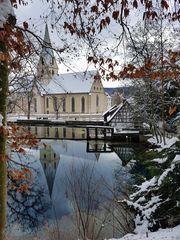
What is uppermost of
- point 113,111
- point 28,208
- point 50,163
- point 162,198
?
point 113,111

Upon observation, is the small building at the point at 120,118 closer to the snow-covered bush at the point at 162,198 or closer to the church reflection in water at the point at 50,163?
the church reflection in water at the point at 50,163

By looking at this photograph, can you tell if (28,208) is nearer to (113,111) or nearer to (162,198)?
(162,198)

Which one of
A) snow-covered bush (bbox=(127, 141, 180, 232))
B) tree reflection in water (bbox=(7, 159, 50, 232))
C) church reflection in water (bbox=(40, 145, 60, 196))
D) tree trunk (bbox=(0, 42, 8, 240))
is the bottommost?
tree reflection in water (bbox=(7, 159, 50, 232))

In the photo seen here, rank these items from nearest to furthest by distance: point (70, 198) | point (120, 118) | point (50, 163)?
point (70, 198) → point (50, 163) → point (120, 118)

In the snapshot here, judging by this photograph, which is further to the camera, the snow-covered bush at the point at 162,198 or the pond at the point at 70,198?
the pond at the point at 70,198

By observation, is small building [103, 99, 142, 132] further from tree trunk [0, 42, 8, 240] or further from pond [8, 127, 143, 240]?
tree trunk [0, 42, 8, 240]

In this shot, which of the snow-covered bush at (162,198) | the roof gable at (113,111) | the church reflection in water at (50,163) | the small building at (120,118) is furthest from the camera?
the small building at (120,118)

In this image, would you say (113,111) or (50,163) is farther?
(113,111)

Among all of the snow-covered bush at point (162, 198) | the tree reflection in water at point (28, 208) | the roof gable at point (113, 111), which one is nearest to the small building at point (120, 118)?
the roof gable at point (113, 111)

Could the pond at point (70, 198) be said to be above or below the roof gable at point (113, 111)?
below

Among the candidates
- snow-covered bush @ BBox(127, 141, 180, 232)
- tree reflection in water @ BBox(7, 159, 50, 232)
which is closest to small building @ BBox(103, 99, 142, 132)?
tree reflection in water @ BBox(7, 159, 50, 232)

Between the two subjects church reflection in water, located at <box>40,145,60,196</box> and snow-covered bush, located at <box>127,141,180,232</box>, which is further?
church reflection in water, located at <box>40,145,60,196</box>

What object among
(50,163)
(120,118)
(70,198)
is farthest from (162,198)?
(120,118)

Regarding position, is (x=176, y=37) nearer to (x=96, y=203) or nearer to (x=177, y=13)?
(x=96, y=203)
